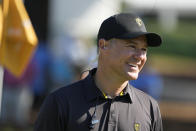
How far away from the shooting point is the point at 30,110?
15266mm

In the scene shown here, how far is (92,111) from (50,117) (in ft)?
0.97

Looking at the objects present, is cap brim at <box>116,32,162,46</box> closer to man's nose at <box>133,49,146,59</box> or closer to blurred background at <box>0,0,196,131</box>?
man's nose at <box>133,49,146,59</box>

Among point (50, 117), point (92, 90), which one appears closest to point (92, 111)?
point (92, 90)

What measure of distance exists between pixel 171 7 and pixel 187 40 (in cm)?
1031

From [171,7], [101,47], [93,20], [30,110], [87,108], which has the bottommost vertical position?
[171,7]

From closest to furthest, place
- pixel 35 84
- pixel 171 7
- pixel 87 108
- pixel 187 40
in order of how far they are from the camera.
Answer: pixel 87 108 < pixel 35 84 < pixel 187 40 < pixel 171 7

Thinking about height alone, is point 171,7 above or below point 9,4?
below

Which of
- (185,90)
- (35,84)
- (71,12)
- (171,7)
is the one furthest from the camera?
(171,7)

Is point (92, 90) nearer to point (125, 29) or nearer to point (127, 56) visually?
point (127, 56)

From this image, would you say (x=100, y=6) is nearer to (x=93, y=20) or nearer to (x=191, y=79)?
(x=93, y=20)

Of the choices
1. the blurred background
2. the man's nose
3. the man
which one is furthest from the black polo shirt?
the blurred background

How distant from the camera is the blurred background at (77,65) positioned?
48.2 feet

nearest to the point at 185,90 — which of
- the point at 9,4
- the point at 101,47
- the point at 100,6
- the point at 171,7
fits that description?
the point at 100,6

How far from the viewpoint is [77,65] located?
16.2m
